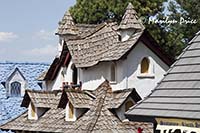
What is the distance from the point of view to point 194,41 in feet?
48.5

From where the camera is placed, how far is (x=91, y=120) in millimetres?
22391

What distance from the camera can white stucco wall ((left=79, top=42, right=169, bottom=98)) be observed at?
24.1 meters

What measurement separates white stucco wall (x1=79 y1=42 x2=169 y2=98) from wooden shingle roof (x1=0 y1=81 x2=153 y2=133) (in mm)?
626

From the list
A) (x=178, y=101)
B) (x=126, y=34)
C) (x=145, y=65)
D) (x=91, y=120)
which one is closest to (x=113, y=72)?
(x=145, y=65)

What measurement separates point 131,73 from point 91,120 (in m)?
2.92

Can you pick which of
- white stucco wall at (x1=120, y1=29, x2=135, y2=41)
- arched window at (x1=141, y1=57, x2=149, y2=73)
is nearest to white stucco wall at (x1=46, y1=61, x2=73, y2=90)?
white stucco wall at (x1=120, y1=29, x2=135, y2=41)

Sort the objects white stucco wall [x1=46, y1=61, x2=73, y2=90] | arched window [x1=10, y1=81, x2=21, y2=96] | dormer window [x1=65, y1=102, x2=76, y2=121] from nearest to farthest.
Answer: dormer window [x1=65, y1=102, x2=76, y2=121]
white stucco wall [x1=46, y1=61, x2=73, y2=90]
arched window [x1=10, y1=81, x2=21, y2=96]

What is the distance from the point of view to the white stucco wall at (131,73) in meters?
24.1

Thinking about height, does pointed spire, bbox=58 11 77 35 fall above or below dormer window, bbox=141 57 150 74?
above

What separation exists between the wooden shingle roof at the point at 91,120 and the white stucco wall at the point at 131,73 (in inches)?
24.7

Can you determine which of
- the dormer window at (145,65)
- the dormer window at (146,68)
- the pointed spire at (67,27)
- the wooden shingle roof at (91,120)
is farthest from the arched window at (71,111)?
the pointed spire at (67,27)

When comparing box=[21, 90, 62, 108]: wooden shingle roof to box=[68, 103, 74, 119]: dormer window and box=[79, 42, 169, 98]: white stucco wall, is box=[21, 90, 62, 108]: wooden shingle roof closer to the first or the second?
box=[79, 42, 169, 98]: white stucco wall

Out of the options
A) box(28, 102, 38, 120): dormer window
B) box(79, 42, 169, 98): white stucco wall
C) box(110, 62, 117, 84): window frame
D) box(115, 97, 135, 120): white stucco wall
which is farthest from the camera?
box(28, 102, 38, 120): dormer window

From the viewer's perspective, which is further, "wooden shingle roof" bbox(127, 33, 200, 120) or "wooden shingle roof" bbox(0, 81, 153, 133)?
"wooden shingle roof" bbox(0, 81, 153, 133)
